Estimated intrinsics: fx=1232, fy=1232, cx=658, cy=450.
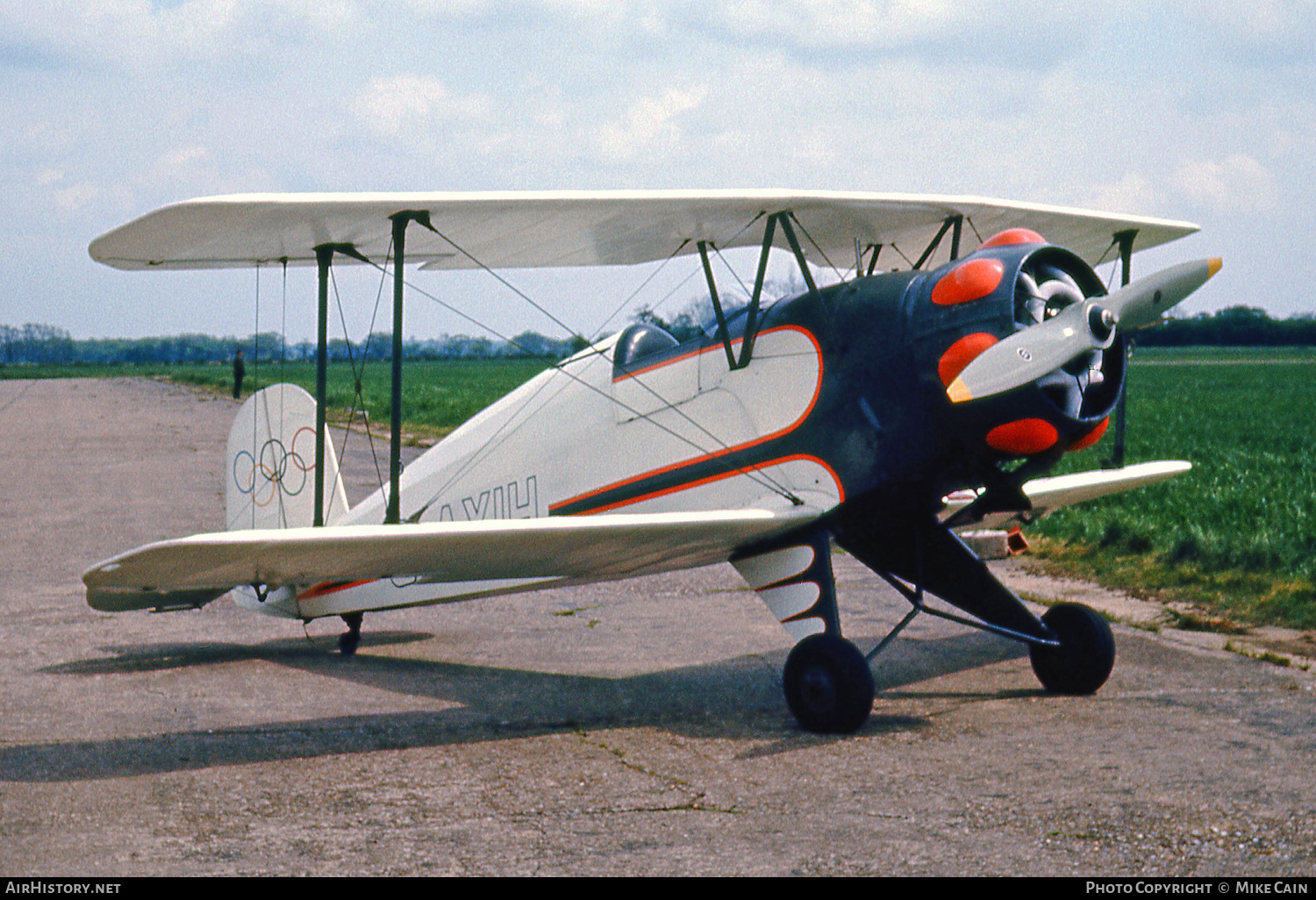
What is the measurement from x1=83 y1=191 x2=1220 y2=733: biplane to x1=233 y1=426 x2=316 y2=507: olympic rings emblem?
0.27m

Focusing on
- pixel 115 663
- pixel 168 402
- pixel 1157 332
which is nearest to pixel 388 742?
pixel 115 663

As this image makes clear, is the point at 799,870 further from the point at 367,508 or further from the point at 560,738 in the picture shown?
the point at 367,508

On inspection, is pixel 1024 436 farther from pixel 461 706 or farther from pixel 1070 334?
pixel 461 706

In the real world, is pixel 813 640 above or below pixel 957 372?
below

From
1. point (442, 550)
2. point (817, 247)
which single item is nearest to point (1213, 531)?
point (817, 247)

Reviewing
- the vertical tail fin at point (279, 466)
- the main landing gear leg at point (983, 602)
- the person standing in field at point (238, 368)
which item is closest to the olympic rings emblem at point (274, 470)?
the vertical tail fin at point (279, 466)

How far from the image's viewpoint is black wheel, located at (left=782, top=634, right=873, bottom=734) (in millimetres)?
5898

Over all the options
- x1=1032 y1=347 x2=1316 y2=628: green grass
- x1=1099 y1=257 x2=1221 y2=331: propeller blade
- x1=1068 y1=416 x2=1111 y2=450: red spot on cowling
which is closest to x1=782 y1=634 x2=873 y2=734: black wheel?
x1=1068 y1=416 x2=1111 y2=450: red spot on cowling

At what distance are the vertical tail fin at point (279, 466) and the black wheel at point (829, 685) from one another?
3852 millimetres

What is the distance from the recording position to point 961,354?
581 cm

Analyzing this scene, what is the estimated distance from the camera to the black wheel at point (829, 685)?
5898 millimetres

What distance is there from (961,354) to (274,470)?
16.7 feet

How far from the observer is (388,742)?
232 inches

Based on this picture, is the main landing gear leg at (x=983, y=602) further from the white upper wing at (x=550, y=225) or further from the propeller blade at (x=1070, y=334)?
the white upper wing at (x=550, y=225)
